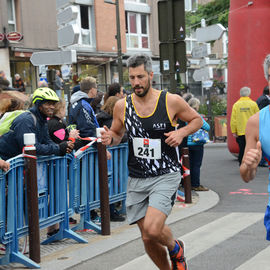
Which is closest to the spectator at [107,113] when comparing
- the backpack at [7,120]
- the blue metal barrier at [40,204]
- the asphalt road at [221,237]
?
the asphalt road at [221,237]

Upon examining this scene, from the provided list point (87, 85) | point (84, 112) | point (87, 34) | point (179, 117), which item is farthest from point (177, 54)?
point (87, 34)

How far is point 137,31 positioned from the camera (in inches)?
1572

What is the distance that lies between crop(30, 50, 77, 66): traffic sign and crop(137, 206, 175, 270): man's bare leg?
6.69 meters

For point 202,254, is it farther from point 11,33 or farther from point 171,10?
point 11,33

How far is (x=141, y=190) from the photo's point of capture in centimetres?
494

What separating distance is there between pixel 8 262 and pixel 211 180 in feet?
22.7

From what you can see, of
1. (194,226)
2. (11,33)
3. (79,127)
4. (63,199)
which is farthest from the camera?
(11,33)

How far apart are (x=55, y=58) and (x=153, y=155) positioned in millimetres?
6883

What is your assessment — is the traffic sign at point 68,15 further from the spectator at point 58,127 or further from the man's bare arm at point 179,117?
the man's bare arm at point 179,117

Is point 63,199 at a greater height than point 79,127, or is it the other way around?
point 79,127

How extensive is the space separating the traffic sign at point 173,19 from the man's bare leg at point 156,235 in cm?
649

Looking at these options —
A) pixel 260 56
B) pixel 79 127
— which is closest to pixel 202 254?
pixel 79 127

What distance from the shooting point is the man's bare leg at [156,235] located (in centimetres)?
468

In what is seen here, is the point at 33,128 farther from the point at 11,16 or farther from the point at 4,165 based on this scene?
the point at 11,16
